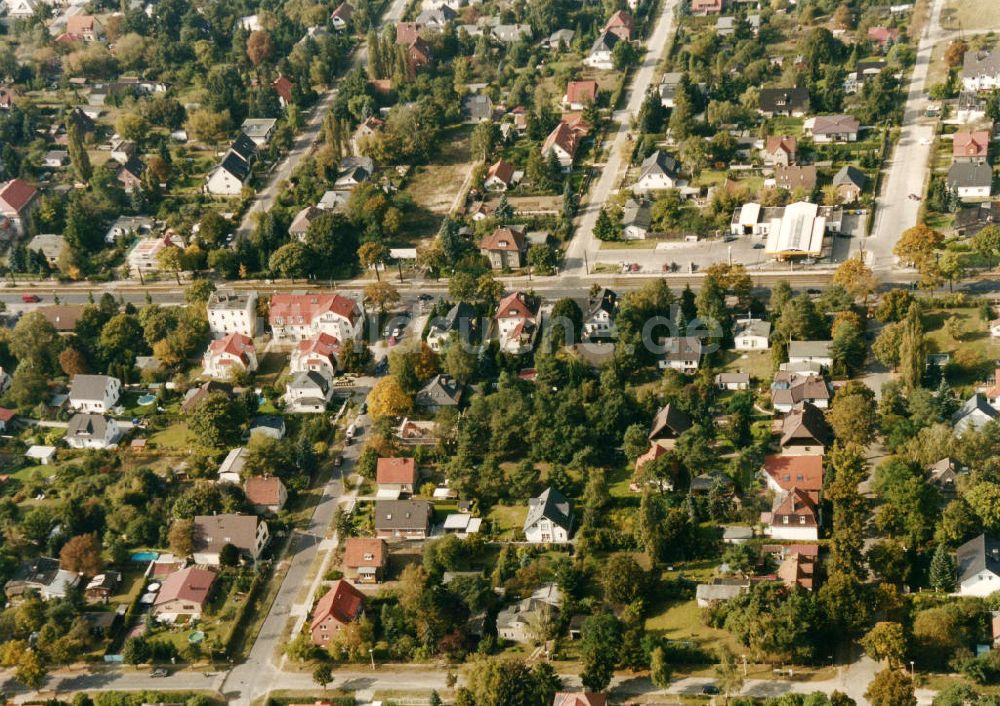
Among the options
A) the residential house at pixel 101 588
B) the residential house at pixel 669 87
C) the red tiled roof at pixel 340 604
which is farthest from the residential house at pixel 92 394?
the residential house at pixel 669 87

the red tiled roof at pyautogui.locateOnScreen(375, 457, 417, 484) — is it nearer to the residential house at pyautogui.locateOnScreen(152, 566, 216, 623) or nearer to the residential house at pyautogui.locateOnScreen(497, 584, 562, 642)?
the residential house at pyautogui.locateOnScreen(152, 566, 216, 623)

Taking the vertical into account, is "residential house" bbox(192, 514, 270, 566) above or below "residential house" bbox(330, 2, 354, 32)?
below

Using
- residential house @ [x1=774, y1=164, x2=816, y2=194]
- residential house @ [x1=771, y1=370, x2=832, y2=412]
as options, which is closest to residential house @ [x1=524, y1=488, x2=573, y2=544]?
residential house @ [x1=771, y1=370, x2=832, y2=412]

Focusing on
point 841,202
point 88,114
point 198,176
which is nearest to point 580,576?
point 841,202

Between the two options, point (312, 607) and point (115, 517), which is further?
point (115, 517)

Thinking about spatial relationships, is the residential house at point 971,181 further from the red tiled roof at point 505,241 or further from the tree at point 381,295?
the tree at point 381,295

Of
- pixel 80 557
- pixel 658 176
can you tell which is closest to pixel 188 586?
pixel 80 557

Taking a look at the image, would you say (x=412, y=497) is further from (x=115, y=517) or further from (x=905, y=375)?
(x=905, y=375)
